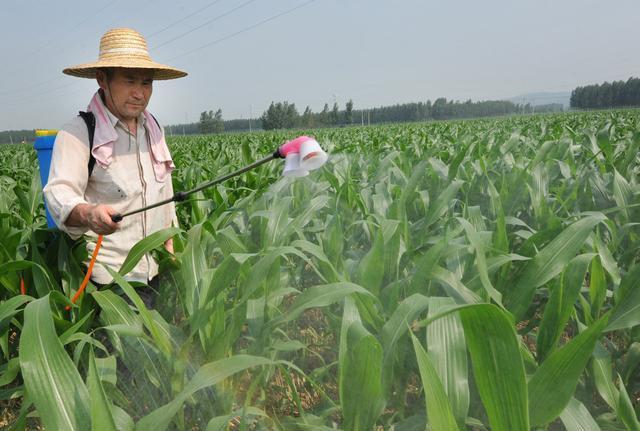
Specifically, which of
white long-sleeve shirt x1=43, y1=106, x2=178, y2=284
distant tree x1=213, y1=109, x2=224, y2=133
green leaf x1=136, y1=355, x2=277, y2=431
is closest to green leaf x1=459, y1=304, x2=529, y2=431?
green leaf x1=136, y1=355, x2=277, y2=431

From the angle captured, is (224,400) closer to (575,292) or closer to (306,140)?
(306,140)

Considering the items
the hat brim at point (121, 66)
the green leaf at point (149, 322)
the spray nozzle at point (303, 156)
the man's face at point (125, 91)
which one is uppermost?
the hat brim at point (121, 66)

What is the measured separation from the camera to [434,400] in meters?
0.56

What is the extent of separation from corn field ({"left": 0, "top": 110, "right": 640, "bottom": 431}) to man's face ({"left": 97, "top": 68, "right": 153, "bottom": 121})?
451mm

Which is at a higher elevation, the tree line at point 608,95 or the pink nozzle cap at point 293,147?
the tree line at point 608,95

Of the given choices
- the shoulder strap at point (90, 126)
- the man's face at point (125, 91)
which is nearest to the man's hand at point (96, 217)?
the shoulder strap at point (90, 126)

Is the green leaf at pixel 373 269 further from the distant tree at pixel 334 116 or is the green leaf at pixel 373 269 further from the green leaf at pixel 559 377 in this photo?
the distant tree at pixel 334 116

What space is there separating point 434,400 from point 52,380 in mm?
552

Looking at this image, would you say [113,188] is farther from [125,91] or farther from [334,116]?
[334,116]

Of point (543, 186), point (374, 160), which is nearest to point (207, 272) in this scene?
point (543, 186)

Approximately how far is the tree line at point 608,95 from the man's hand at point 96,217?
5793 centimetres

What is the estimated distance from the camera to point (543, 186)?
182 centimetres

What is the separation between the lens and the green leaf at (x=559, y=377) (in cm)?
65

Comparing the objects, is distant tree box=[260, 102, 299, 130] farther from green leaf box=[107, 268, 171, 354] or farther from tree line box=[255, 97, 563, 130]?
green leaf box=[107, 268, 171, 354]
